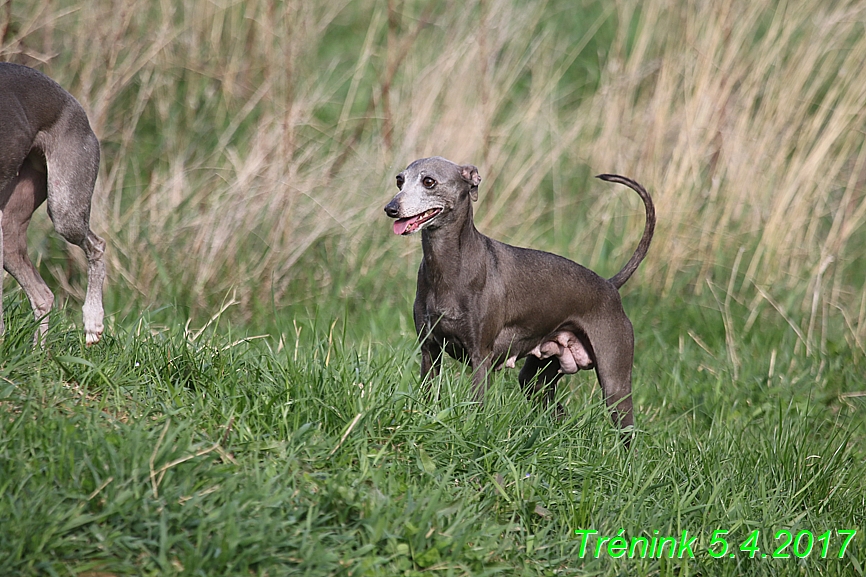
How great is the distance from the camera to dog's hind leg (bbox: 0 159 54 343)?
3.56 meters

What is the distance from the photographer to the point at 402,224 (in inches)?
143

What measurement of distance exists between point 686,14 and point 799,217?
5.23ft

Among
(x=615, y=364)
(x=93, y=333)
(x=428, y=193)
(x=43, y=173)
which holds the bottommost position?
(x=93, y=333)

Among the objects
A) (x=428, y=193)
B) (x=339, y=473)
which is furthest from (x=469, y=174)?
(x=339, y=473)

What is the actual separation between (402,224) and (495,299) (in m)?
0.50

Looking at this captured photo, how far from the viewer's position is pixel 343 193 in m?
5.98

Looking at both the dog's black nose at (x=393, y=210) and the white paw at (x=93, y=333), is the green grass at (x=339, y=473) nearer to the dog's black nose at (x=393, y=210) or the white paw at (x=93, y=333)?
the white paw at (x=93, y=333)

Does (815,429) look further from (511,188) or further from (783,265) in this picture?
(511,188)

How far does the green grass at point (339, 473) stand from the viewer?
2.50 metres

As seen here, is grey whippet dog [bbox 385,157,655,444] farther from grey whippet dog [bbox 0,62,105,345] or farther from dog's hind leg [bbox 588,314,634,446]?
grey whippet dog [bbox 0,62,105,345]

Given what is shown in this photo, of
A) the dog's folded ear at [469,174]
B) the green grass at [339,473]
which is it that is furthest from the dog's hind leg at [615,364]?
the dog's folded ear at [469,174]

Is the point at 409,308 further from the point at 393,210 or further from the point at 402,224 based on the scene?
the point at 393,210

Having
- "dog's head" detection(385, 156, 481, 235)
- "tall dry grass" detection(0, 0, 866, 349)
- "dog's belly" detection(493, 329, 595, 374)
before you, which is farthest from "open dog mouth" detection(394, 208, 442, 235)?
"tall dry grass" detection(0, 0, 866, 349)

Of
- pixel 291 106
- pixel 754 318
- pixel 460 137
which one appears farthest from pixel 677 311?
pixel 291 106
